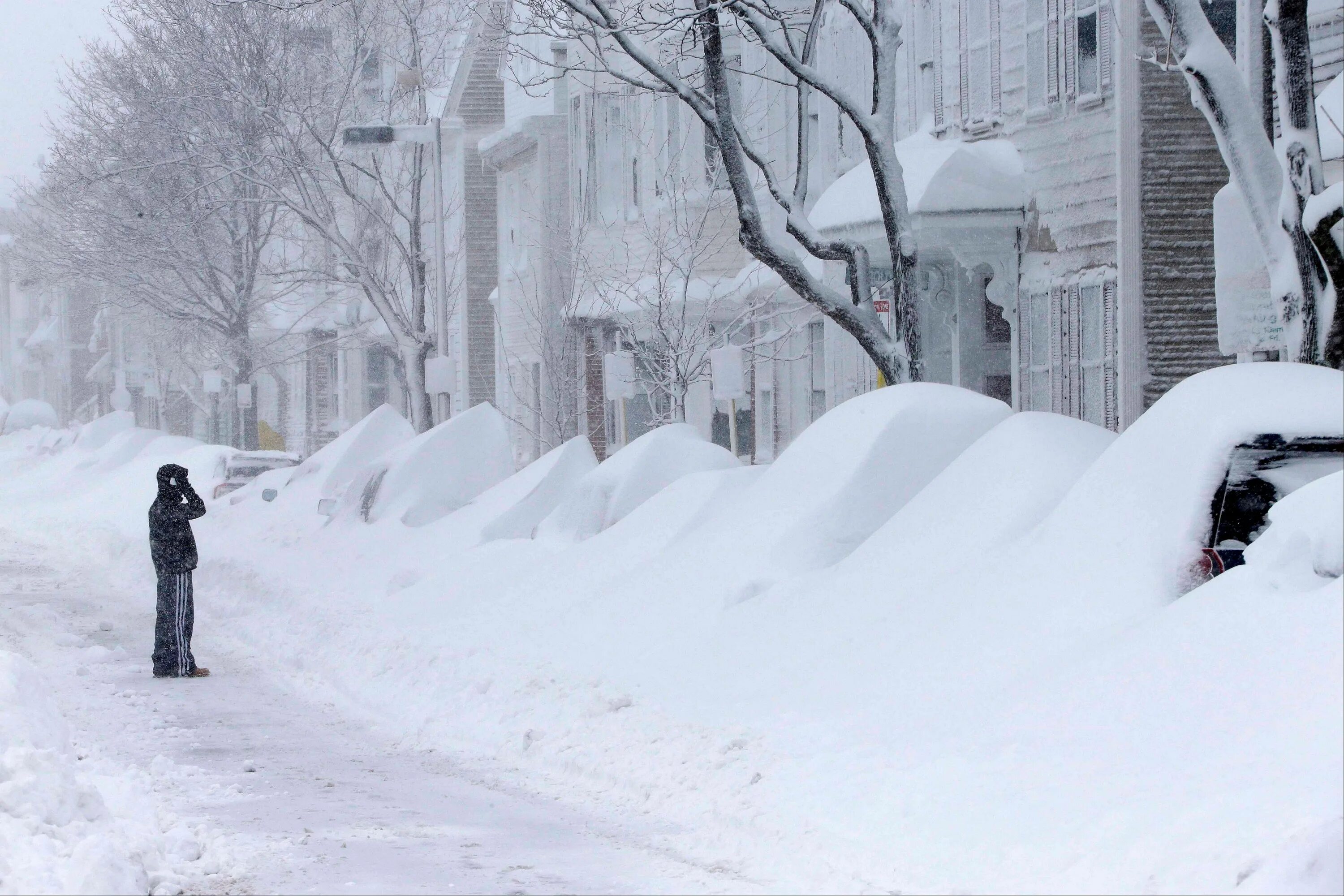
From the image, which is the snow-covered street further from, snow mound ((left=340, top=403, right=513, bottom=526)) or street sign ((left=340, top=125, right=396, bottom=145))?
street sign ((left=340, top=125, right=396, bottom=145))

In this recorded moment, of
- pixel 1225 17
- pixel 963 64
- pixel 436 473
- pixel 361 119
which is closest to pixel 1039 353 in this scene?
pixel 963 64

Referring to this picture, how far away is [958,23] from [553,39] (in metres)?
10.6

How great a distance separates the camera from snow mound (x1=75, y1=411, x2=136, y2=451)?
4369 centimetres

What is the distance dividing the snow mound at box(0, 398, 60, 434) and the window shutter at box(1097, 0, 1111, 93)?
57.2 m

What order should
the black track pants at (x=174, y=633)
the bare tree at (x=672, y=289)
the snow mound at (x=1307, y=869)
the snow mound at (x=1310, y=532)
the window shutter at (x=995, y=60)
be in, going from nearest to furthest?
1. the snow mound at (x=1307, y=869)
2. the snow mound at (x=1310, y=532)
3. the black track pants at (x=174, y=633)
4. the window shutter at (x=995, y=60)
5. the bare tree at (x=672, y=289)

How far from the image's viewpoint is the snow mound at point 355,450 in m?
22.6

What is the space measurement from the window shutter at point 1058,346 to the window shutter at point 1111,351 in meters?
0.71

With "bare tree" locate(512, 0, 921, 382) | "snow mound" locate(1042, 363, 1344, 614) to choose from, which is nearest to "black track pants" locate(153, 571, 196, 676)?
"bare tree" locate(512, 0, 921, 382)

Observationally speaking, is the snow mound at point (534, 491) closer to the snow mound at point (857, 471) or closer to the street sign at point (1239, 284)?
the snow mound at point (857, 471)

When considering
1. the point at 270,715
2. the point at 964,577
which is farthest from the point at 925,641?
the point at 270,715

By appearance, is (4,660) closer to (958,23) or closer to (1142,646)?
(1142,646)

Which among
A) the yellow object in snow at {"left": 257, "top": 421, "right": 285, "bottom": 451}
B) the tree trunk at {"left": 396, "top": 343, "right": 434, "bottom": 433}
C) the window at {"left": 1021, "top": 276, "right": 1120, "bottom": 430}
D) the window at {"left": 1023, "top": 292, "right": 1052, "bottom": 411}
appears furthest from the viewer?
the yellow object in snow at {"left": 257, "top": 421, "right": 285, "bottom": 451}

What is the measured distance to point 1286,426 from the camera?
27.1ft

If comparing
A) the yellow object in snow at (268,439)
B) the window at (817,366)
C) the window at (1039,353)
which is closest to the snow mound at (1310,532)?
the window at (1039,353)
